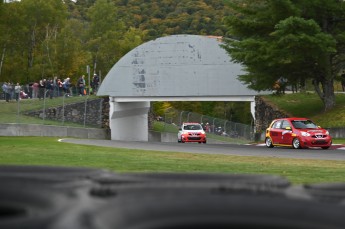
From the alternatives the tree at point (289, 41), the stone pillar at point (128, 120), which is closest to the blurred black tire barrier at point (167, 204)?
the tree at point (289, 41)

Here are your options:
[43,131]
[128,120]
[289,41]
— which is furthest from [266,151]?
[128,120]

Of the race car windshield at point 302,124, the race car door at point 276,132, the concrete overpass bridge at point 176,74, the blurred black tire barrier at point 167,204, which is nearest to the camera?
the blurred black tire barrier at point 167,204

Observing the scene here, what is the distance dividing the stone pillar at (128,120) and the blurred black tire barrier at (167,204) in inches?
2144

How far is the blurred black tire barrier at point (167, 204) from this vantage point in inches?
82.2

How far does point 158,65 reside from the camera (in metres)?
56.0

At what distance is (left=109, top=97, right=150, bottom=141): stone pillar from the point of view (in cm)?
5784

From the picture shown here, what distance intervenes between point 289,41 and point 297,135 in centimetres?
908

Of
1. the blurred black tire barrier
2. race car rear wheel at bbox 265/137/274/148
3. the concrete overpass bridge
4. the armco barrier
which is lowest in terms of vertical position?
race car rear wheel at bbox 265/137/274/148

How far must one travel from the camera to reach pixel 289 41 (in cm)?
3947

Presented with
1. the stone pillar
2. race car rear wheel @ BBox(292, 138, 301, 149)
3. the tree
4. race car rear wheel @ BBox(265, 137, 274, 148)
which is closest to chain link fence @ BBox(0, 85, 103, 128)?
the stone pillar

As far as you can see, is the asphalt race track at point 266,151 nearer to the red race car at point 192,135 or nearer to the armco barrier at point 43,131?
the armco barrier at point 43,131

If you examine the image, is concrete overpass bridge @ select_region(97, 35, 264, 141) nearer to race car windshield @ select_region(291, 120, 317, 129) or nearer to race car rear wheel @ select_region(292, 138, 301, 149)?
race car windshield @ select_region(291, 120, 317, 129)

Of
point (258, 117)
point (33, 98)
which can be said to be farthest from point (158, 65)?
point (33, 98)

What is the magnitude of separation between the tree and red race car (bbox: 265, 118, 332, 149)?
23.7ft
